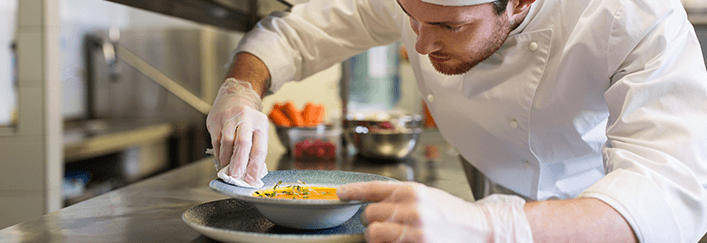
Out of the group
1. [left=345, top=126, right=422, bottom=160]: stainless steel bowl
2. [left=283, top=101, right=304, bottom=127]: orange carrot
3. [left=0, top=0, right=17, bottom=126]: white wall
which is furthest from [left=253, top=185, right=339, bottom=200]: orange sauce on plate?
[left=0, top=0, right=17, bottom=126]: white wall

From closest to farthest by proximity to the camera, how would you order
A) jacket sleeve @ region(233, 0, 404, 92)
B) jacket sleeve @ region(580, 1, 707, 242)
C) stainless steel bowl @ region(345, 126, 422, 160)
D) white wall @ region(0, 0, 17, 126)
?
jacket sleeve @ region(580, 1, 707, 242) → jacket sleeve @ region(233, 0, 404, 92) → stainless steel bowl @ region(345, 126, 422, 160) → white wall @ region(0, 0, 17, 126)

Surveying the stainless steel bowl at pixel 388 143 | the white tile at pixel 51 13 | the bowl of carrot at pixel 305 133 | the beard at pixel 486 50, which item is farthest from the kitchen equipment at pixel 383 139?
the white tile at pixel 51 13

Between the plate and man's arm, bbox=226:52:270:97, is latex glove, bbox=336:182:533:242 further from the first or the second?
man's arm, bbox=226:52:270:97

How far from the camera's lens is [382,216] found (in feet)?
1.97

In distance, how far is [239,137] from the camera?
969mm

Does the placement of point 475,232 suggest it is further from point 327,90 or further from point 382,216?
point 327,90

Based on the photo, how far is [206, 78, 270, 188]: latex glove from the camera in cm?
92

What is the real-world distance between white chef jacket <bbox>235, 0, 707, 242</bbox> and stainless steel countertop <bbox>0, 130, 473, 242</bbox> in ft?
0.79

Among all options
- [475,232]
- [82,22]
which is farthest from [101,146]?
[475,232]

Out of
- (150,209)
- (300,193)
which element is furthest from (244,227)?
(150,209)

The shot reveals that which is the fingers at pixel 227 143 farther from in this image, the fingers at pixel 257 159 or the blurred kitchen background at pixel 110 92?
the blurred kitchen background at pixel 110 92

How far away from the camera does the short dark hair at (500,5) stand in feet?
3.13

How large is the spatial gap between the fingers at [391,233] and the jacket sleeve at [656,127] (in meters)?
0.32

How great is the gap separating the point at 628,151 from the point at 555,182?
59cm
